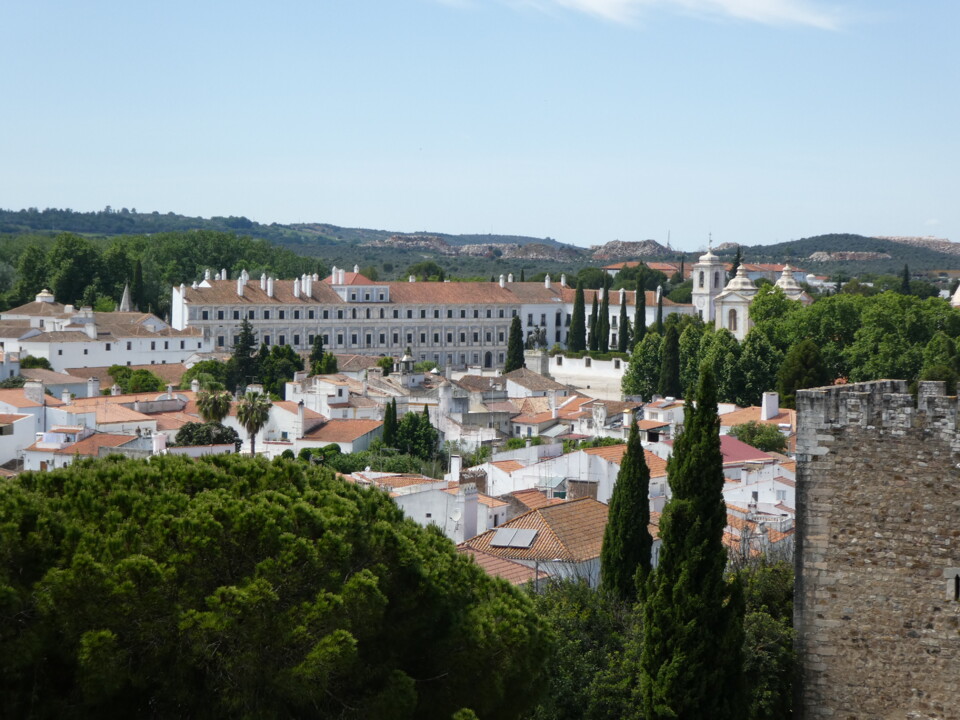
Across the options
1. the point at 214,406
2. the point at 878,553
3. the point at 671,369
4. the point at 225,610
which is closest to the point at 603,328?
the point at 671,369

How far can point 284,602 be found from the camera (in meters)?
11.2

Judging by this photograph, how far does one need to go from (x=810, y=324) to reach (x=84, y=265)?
155 ft

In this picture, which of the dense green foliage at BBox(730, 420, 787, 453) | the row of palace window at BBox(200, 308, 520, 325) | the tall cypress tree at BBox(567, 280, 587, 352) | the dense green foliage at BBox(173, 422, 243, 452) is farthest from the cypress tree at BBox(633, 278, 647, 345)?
the dense green foliage at BBox(173, 422, 243, 452)

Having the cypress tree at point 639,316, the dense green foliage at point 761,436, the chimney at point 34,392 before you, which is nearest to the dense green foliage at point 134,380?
the chimney at point 34,392

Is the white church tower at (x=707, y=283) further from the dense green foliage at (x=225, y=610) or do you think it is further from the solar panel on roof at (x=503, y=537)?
the dense green foliage at (x=225, y=610)

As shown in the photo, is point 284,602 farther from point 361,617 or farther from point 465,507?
point 465,507

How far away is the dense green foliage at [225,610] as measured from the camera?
34.6 ft

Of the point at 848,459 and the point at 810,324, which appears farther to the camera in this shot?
the point at 810,324

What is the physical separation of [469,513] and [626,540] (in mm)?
8509

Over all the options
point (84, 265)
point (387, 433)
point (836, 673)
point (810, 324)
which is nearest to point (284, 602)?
point (836, 673)

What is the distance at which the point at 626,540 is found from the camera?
655 inches

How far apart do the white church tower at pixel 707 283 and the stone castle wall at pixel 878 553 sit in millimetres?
75240

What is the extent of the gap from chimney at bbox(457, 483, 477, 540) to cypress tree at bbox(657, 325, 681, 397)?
35484 mm

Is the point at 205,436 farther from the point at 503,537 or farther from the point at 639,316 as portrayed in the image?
the point at 639,316
